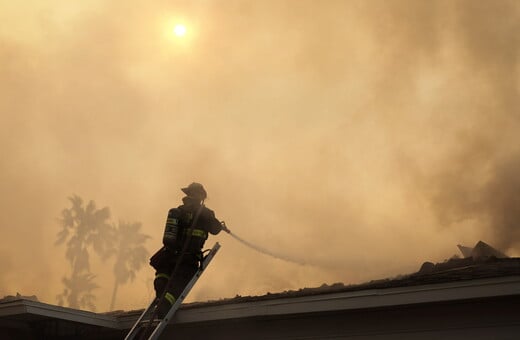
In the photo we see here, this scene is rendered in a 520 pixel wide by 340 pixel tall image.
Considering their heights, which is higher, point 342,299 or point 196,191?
point 196,191

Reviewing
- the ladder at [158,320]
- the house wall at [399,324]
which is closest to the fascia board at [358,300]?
the house wall at [399,324]

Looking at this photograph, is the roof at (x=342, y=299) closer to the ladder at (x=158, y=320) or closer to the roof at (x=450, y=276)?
the roof at (x=450, y=276)

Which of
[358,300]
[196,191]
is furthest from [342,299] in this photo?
→ [196,191]

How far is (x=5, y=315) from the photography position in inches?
Result: 268

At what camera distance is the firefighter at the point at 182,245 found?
256 inches

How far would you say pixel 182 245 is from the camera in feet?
21.7

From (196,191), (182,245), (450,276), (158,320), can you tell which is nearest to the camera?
(450,276)

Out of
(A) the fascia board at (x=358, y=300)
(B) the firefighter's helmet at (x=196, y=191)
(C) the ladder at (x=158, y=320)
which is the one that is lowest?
(C) the ladder at (x=158, y=320)

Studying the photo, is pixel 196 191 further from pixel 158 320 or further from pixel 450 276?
pixel 450 276

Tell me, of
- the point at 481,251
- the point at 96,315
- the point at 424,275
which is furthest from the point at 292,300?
the point at 481,251

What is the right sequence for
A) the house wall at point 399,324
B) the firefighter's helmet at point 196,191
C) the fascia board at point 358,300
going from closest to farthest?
the fascia board at point 358,300 → the house wall at point 399,324 → the firefighter's helmet at point 196,191

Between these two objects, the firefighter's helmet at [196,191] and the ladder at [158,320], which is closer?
the ladder at [158,320]

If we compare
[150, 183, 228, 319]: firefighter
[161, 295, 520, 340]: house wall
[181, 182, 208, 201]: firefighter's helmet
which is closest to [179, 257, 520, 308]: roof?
[161, 295, 520, 340]: house wall

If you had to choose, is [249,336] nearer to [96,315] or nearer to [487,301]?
[96,315]
